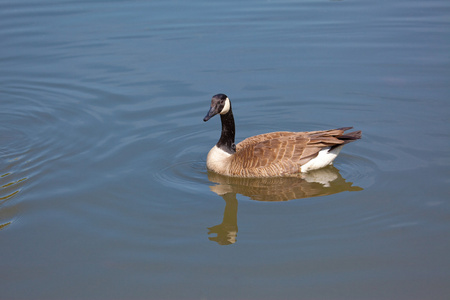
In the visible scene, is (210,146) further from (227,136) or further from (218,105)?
(218,105)

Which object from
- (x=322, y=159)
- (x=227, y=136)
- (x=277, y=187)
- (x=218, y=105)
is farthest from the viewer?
(x=227, y=136)

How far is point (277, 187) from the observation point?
912 cm

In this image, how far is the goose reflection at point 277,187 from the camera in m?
8.60

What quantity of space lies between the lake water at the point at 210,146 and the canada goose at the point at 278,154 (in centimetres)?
21

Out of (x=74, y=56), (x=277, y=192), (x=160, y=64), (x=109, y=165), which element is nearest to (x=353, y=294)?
(x=277, y=192)

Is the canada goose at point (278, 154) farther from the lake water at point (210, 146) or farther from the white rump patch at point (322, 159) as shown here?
the lake water at point (210, 146)

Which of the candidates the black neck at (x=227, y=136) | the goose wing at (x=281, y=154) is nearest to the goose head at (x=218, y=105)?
the black neck at (x=227, y=136)

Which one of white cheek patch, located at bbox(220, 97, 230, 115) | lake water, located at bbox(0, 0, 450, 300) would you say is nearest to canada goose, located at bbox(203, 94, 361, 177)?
white cheek patch, located at bbox(220, 97, 230, 115)

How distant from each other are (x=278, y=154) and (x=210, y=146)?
1.66 meters

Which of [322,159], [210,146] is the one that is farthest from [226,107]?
[322,159]

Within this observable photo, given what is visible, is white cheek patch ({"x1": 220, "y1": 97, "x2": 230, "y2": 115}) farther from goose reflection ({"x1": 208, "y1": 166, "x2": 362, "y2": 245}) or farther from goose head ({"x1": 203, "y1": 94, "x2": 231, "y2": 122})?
goose reflection ({"x1": 208, "y1": 166, "x2": 362, "y2": 245})

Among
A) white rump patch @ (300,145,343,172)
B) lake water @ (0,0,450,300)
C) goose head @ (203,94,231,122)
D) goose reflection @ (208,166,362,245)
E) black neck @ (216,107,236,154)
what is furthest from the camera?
black neck @ (216,107,236,154)

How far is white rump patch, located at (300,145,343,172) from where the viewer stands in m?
9.45

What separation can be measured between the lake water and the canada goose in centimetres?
21
